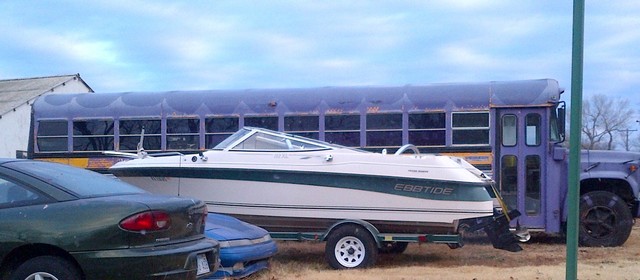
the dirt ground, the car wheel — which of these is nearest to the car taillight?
the car wheel

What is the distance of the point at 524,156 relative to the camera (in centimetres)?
1245

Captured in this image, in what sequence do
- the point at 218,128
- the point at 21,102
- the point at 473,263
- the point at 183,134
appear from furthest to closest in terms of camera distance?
1. the point at 21,102
2. the point at 183,134
3. the point at 218,128
4. the point at 473,263

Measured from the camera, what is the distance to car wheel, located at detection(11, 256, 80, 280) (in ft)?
19.3

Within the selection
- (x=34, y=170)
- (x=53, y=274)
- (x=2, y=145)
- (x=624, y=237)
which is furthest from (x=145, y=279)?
(x=2, y=145)

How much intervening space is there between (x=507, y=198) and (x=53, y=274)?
8394 millimetres

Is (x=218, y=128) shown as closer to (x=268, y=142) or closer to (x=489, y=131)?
(x=268, y=142)

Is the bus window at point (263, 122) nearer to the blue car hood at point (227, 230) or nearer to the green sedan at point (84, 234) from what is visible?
the blue car hood at point (227, 230)

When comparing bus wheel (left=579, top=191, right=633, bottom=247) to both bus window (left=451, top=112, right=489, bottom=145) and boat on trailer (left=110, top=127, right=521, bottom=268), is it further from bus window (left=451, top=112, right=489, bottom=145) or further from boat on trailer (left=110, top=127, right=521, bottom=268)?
boat on trailer (left=110, top=127, right=521, bottom=268)

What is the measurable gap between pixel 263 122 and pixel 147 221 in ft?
23.7

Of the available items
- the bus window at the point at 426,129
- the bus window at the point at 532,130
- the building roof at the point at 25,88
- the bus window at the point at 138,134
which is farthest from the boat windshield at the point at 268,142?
the building roof at the point at 25,88

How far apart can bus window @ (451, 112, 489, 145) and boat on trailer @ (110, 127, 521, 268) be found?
1.79 metres

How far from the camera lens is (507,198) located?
1253cm

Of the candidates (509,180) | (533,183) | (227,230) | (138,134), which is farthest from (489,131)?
(138,134)

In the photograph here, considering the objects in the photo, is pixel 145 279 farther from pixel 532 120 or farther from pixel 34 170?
pixel 532 120
